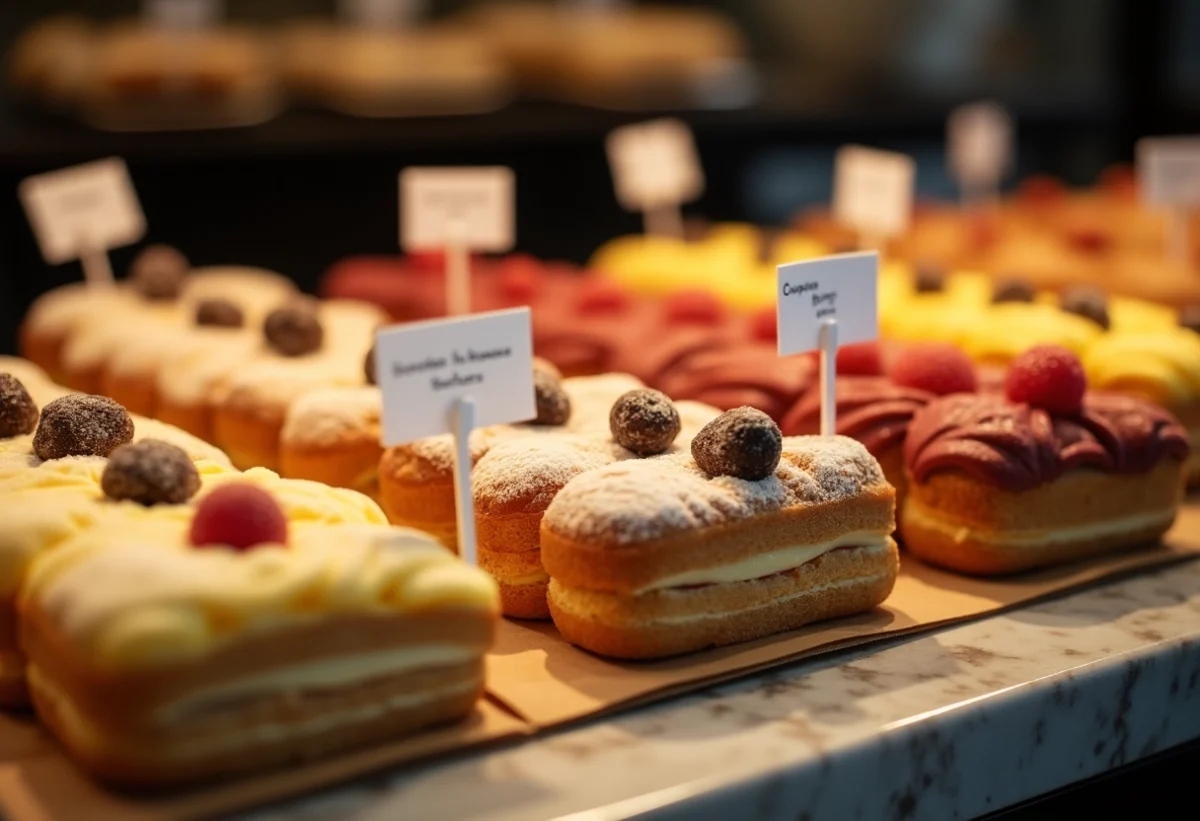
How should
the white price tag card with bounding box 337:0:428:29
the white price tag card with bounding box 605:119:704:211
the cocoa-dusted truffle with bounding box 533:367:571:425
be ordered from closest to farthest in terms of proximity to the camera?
the cocoa-dusted truffle with bounding box 533:367:571:425, the white price tag card with bounding box 605:119:704:211, the white price tag card with bounding box 337:0:428:29

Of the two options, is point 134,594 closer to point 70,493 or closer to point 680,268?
point 70,493

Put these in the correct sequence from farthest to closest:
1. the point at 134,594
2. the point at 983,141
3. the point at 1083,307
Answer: the point at 983,141
the point at 1083,307
the point at 134,594

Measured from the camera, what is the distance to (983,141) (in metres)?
5.49

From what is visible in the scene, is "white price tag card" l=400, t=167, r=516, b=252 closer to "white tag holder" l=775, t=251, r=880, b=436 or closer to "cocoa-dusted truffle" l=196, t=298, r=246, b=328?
"cocoa-dusted truffle" l=196, t=298, r=246, b=328

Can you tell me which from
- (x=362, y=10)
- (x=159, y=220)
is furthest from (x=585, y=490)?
(x=362, y=10)

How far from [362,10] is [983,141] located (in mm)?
2881

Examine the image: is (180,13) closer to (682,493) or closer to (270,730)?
(682,493)

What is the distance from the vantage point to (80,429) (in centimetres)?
238

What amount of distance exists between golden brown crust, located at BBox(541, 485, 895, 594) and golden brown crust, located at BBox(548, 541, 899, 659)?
35 millimetres

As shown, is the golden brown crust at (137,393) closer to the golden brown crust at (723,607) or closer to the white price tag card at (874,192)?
the golden brown crust at (723,607)

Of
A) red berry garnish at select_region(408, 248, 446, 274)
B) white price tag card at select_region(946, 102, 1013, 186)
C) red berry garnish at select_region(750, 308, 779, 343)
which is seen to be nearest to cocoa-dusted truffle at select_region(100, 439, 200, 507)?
red berry garnish at select_region(750, 308, 779, 343)

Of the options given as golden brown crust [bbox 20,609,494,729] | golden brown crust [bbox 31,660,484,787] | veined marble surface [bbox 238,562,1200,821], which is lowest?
veined marble surface [bbox 238,562,1200,821]

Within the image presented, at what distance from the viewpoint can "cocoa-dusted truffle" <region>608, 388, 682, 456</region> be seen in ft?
8.09

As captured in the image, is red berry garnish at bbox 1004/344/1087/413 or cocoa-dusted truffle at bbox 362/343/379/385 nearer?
red berry garnish at bbox 1004/344/1087/413
